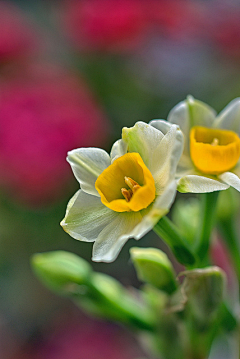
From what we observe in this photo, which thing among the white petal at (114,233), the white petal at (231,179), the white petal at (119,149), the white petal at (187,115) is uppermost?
the white petal at (119,149)

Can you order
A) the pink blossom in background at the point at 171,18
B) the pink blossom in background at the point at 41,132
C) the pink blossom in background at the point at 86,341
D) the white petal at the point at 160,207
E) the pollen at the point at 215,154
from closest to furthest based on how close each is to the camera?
the white petal at the point at 160,207 < the pollen at the point at 215,154 < the pink blossom in background at the point at 41,132 < the pink blossom in background at the point at 86,341 < the pink blossom in background at the point at 171,18

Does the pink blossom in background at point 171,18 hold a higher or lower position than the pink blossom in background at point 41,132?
higher

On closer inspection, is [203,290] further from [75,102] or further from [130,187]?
[75,102]

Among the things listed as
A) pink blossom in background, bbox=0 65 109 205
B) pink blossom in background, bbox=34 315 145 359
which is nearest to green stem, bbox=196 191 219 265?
pink blossom in background, bbox=0 65 109 205

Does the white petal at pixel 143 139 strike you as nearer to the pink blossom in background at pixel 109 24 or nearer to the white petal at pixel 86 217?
the white petal at pixel 86 217

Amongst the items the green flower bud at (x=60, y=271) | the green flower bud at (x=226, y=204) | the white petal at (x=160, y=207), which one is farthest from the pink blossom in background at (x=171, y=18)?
the white petal at (x=160, y=207)

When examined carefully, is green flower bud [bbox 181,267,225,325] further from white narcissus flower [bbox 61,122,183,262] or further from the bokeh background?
the bokeh background

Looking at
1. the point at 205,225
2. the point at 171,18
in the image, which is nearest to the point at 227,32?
the point at 171,18
